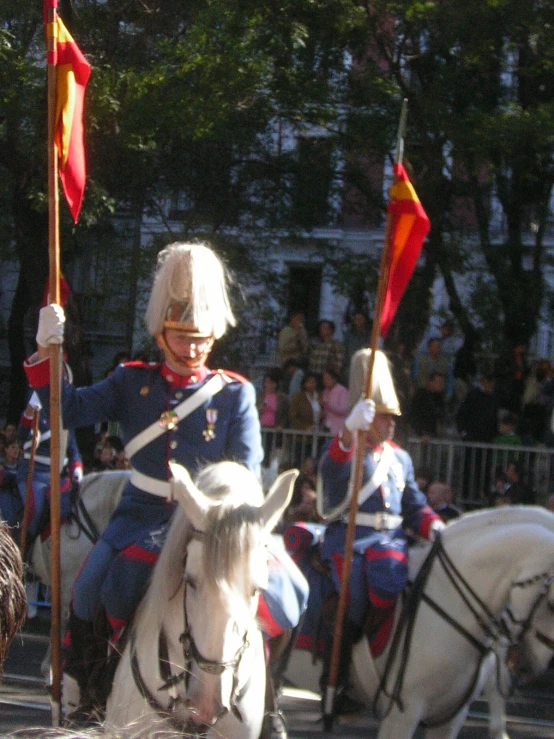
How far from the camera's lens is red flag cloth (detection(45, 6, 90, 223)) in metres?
5.05

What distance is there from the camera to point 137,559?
4465 mm

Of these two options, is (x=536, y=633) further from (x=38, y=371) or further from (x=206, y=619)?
(x=38, y=371)

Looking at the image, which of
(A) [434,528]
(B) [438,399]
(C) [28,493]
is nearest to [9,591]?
(A) [434,528]

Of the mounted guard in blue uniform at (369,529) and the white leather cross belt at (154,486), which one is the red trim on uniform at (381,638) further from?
the white leather cross belt at (154,486)

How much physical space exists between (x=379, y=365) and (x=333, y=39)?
8.37 metres

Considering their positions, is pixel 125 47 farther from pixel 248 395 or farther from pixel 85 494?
pixel 248 395

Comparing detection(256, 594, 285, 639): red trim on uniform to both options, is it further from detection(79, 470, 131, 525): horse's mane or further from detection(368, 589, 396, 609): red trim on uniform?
detection(79, 470, 131, 525): horse's mane

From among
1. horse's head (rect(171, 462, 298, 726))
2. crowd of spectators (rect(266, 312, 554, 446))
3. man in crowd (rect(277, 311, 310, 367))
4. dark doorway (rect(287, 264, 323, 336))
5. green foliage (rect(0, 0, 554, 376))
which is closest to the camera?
horse's head (rect(171, 462, 298, 726))

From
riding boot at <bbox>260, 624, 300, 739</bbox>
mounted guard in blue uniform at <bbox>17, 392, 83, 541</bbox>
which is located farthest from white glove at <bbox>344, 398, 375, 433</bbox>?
mounted guard in blue uniform at <bbox>17, 392, 83, 541</bbox>

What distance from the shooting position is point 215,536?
3822 millimetres

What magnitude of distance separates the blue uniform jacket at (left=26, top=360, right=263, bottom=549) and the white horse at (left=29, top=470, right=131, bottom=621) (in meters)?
3.80

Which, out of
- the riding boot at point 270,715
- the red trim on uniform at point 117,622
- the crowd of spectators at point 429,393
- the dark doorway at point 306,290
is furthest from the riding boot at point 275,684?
the dark doorway at point 306,290

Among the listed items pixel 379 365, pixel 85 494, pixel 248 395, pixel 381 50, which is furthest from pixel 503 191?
pixel 248 395

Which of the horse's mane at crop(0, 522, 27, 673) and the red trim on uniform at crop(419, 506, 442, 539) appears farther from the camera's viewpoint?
the red trim on uniform at crop(419, 506, 442, 539)
